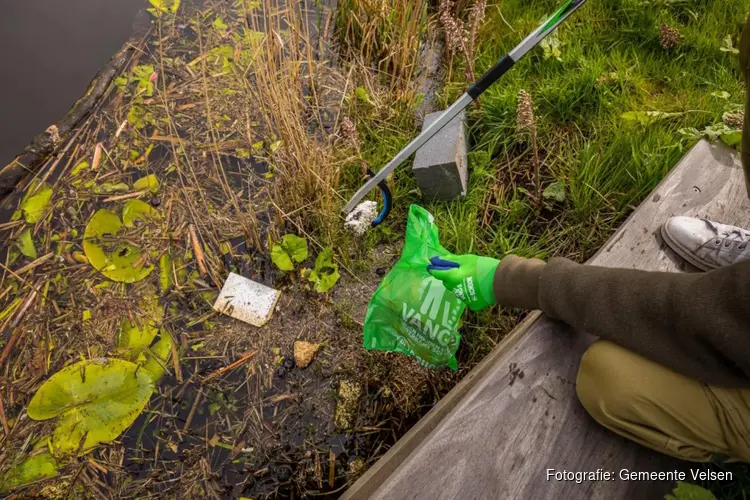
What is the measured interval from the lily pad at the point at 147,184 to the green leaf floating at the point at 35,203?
0.40 metres

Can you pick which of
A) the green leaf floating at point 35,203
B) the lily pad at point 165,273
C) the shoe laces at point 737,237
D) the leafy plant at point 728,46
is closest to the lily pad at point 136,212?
the lily pad at point 165,273

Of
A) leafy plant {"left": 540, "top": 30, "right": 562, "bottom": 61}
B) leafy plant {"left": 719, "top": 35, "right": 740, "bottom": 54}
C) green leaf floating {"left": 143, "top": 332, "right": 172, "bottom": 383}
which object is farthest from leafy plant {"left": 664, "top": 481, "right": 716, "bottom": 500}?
leafy plant {"left": 719, "top": 35, "right": 740, "bottom": 54}

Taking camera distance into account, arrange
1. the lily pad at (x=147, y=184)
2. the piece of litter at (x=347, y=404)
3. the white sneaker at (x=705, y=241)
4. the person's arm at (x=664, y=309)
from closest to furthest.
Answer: the person's arm at (x=664, y=309) → the white sneaker at (x=705, y=241) → the piece of litter at (x=347, y=404) → the lily pad at (x=147, y=184)

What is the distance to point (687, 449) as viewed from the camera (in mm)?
1144

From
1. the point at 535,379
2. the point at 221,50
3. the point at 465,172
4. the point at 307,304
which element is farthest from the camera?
the point at 221,50

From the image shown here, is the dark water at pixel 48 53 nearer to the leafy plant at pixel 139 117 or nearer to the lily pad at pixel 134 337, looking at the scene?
the leafy plant at pixel 139 117

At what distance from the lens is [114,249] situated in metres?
2.07

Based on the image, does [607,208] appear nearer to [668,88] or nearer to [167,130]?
[668,88]

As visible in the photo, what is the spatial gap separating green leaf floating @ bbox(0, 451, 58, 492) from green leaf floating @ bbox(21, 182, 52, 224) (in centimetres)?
→ 107

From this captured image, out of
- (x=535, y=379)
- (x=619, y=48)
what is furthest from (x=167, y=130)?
(x=619, y=48)

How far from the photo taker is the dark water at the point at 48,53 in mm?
2367

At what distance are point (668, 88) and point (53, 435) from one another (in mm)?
3043

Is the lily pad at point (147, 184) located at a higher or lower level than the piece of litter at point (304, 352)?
→ higher

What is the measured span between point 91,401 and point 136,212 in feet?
2.80
